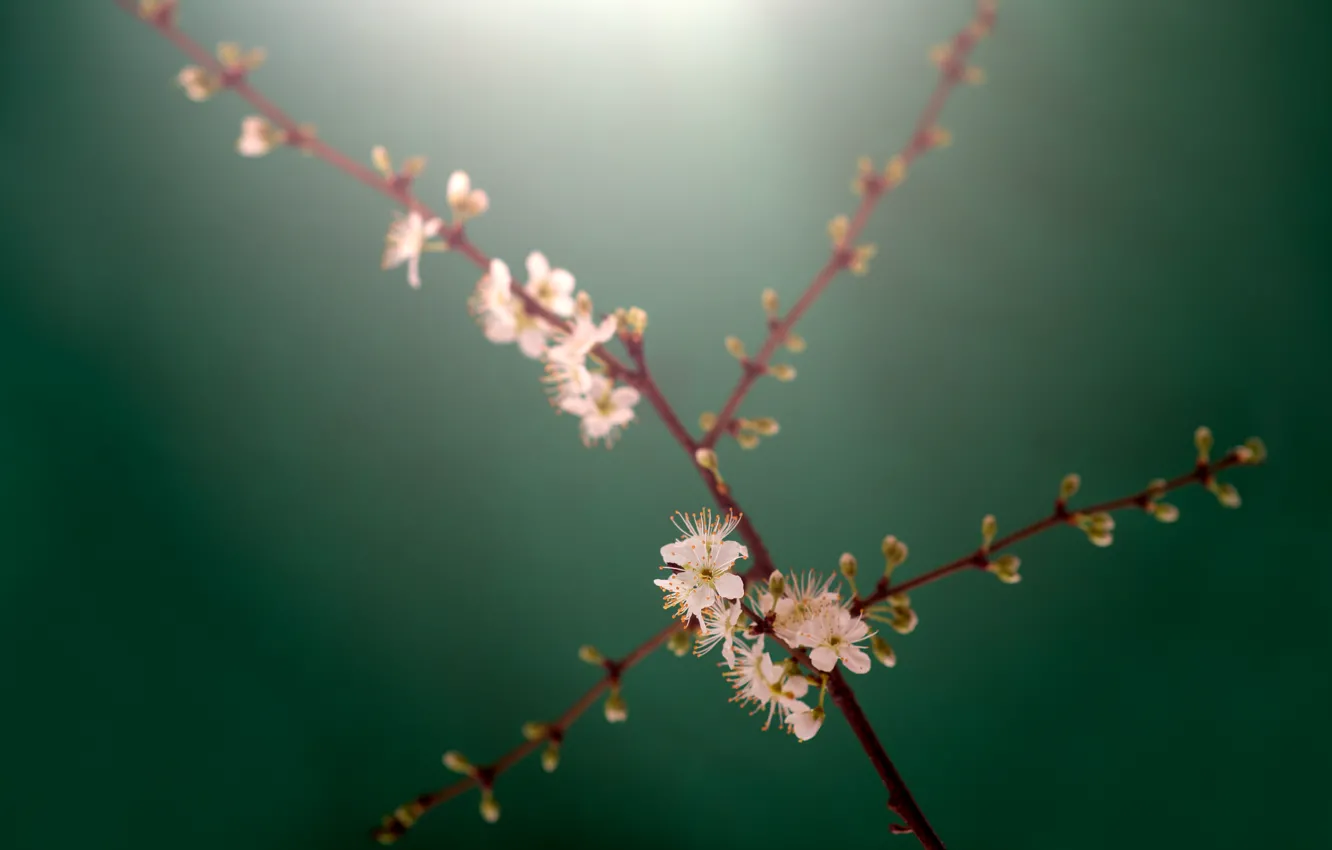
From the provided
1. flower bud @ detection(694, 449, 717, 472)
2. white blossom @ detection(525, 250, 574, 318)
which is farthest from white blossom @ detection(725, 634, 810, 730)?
white blossom @ detection(525, 250, 574, 318)

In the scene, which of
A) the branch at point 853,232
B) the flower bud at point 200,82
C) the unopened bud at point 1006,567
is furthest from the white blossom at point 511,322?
the unopened bud at point 1006,567

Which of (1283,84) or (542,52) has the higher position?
(542,52)

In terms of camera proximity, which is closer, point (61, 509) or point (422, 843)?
point (61, 509)

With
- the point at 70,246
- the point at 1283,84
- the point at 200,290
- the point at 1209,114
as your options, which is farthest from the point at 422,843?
the point at 1283,84

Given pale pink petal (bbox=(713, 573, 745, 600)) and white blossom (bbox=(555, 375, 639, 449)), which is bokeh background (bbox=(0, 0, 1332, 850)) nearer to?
white blossom (bbox=(555, 375, 639, 449))

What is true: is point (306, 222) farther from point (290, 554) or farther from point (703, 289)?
point (703, 289)

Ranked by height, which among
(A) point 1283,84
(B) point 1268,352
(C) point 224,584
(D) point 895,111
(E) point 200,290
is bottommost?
(B) point 1268,352

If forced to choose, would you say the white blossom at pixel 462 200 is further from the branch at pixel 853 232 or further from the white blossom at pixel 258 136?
the branch at pixel 853 232
